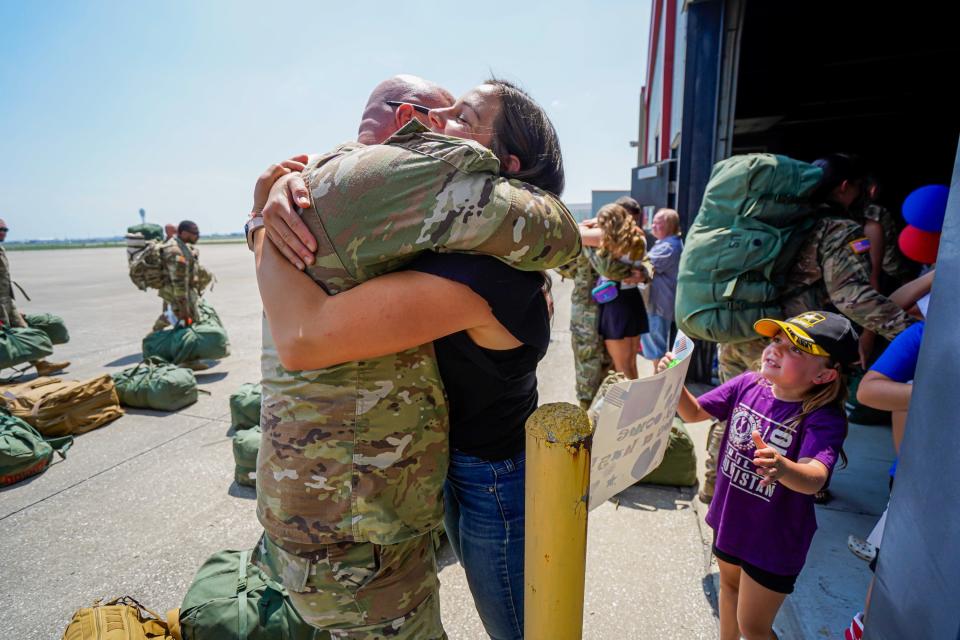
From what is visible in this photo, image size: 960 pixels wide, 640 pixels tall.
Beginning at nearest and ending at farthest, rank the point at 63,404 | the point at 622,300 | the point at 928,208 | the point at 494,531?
the point at 494,531 < the point at 928,208 < the point at 622,300 < the point at 63,404

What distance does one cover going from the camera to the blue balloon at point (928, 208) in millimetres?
2053

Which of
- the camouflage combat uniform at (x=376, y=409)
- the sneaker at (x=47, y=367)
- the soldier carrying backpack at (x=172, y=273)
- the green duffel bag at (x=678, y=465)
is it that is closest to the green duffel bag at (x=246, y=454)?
the camouflage combat uniform at (x=376, y=409)

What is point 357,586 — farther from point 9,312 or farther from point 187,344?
point 9,312

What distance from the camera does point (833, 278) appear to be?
7.66ft

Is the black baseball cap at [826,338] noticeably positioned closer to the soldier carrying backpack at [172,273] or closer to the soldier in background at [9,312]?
the soldier carrying backpack at [172,273]

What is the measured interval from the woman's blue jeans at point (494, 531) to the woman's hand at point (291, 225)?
647 mm

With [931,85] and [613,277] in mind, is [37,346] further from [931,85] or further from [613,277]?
[931,85]

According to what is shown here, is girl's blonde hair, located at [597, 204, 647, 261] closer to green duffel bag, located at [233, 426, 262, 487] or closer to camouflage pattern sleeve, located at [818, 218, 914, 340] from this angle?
camouflage pattern sleeve, located at [818, 218, 914, 340]

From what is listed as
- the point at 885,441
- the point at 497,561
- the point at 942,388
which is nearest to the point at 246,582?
the point at 497,561

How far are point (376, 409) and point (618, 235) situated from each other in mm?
2876

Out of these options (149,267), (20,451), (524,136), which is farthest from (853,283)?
(149,267)

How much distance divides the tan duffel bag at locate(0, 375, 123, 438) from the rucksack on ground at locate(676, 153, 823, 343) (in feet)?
15.6

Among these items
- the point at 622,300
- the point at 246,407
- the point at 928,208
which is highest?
the point at 928,208

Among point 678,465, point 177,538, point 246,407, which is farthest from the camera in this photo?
point 246,407
